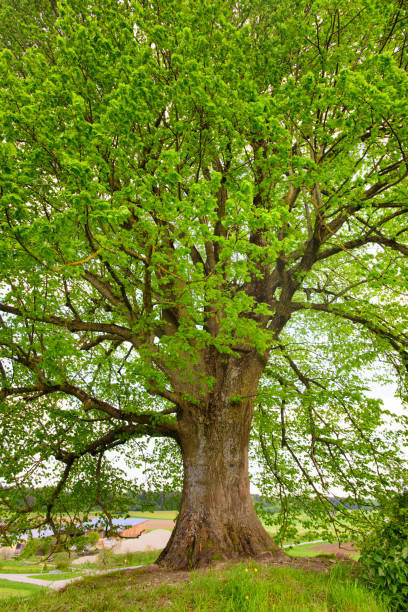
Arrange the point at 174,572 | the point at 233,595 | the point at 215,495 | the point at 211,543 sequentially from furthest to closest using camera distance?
1. the point at 215,495
2. the point at 211,543
3. the point at 174,572
4. the point at 233,595

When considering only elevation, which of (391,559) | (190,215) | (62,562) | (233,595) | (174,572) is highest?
(190,215)

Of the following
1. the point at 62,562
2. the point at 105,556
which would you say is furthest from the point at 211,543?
the point at 62,562

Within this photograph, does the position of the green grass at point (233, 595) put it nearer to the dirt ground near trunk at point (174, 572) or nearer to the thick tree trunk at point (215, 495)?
the dirt ground near trunk at point (174, 572)

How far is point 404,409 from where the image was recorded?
1023 centimetres

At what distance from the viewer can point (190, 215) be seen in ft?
16.7

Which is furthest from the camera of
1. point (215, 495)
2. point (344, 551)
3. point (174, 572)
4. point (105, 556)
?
point (105, 556)

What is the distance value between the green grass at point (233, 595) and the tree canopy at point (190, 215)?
73.3 inches

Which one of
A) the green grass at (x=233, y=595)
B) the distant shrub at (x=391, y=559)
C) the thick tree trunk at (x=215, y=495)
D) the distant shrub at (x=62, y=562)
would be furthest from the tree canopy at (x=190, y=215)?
the distant shrub at (x=62, y=562)

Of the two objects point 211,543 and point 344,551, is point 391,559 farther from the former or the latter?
point 344,551

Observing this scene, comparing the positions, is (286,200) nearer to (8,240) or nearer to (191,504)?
(8,240)

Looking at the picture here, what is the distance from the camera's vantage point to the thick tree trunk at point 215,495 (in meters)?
7.44

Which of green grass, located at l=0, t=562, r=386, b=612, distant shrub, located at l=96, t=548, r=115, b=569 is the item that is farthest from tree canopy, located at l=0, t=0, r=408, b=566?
distant shrub, located at l=96, t=548, r=115, b=569

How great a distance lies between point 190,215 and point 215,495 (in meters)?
6.37

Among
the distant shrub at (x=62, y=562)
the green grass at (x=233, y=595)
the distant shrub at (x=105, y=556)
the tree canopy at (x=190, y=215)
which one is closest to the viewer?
the green grass at (x=233, y=595)
